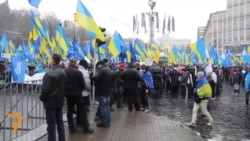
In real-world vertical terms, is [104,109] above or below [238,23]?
below

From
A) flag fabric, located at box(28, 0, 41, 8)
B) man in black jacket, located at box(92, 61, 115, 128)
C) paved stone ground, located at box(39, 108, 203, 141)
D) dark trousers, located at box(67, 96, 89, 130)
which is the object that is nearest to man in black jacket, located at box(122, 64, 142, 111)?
paved stone ground, located at box(39, 108, 203, 141)

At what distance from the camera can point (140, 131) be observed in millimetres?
10406

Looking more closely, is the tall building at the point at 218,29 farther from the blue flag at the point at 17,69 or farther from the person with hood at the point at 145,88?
the blue flag at the point at 17,69

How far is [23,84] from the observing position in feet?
28.8

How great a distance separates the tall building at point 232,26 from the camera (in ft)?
421

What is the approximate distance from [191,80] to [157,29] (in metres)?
36.1

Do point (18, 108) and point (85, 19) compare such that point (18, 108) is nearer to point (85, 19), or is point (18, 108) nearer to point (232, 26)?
point (85, 19)

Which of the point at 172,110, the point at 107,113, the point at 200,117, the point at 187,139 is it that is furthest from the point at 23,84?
the point at 172,110

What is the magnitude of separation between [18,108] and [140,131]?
129 inches

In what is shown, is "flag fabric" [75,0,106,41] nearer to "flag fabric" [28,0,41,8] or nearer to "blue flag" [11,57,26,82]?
"flag fabric" [28,0,41,8]

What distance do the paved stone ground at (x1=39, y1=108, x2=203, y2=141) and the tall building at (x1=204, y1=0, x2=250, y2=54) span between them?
114168mm

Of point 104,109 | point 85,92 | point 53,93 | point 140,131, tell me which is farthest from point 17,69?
point 140,131

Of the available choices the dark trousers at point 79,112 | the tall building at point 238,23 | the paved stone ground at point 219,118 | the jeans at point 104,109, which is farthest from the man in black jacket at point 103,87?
the tall building at point 238,23

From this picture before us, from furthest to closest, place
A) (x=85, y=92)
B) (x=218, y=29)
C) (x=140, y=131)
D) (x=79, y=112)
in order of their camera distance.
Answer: (x=218, y=29) → (x=85, y=92) → (x=140, y=131) → (x=79, y=112)
